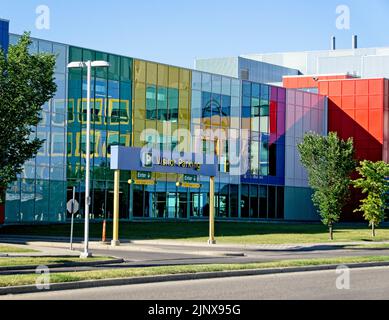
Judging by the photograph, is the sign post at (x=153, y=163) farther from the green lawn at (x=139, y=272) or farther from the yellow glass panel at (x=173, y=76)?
the yellow glass panel at (x=173, y=76)

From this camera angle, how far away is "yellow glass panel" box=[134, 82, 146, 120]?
2330 inches

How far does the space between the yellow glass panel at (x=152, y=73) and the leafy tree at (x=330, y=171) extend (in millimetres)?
17379

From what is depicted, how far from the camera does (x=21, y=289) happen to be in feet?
51.2

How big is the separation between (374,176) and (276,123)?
74.2 feet

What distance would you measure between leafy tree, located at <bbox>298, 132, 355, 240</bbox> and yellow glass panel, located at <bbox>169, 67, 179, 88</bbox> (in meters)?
17.9

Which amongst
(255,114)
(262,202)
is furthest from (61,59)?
(262,202)

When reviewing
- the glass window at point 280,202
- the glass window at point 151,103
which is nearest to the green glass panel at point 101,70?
the glass window at point 151,103

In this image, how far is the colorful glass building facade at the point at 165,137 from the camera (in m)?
52.9

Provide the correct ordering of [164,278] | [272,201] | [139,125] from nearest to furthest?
→ [164,278]
[139,125]
[272,201]

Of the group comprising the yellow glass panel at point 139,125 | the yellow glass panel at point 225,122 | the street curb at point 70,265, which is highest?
the yellow glass panel at point 225,122

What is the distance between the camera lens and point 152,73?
60812 mm

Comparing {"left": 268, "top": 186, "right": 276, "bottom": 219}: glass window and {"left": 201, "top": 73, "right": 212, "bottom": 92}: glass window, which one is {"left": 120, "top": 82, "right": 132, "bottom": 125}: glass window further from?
{"left": 268, "top": 186, "right": 276, "bottom": 219}: glass window

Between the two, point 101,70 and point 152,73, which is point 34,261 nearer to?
point 101,70

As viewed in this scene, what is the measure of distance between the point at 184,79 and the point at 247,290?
157 ft
